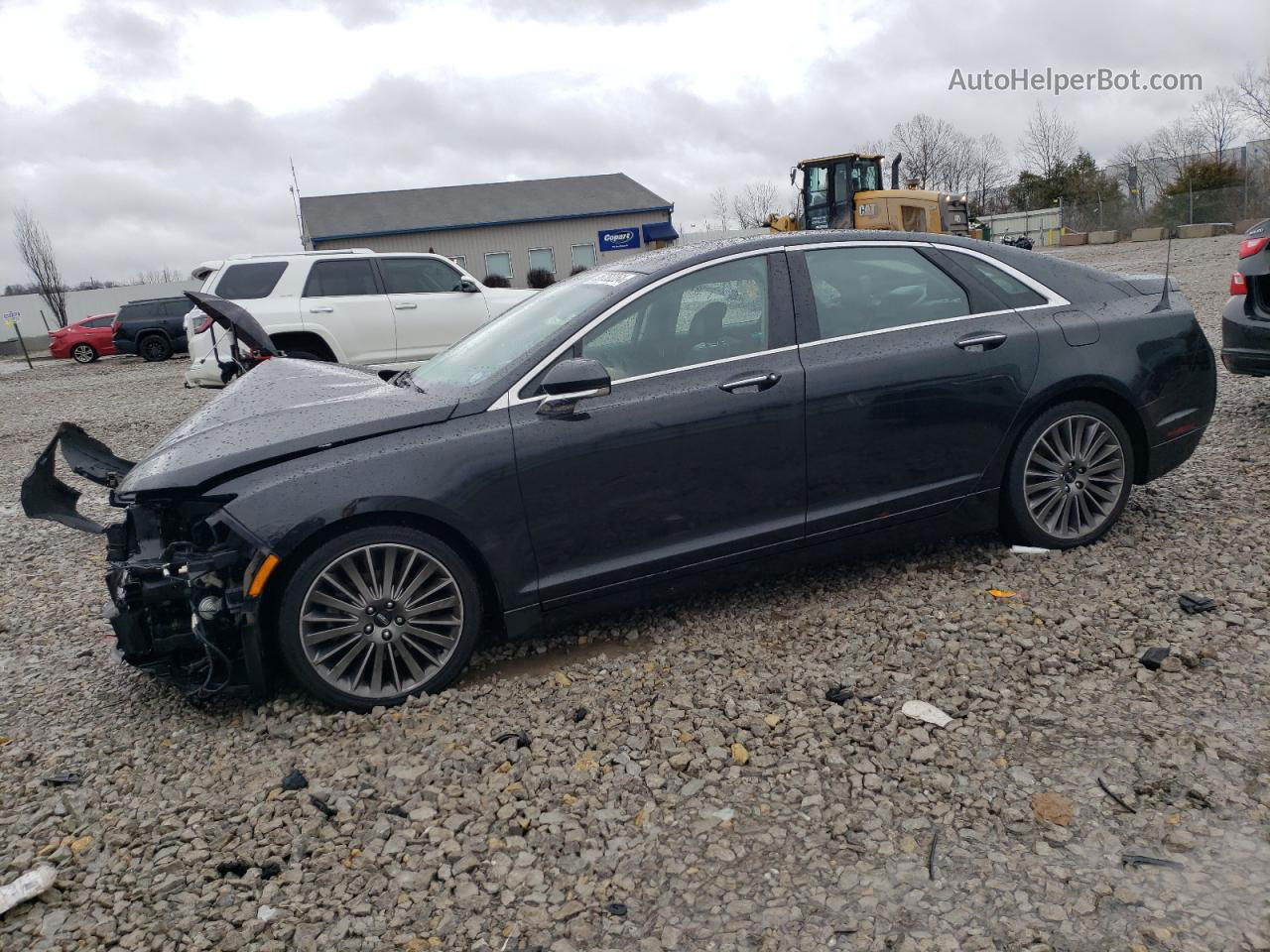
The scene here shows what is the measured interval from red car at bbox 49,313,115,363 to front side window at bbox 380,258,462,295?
2127cm

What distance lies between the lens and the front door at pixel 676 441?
3809mm

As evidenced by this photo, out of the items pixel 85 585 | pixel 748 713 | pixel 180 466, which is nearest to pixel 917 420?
pixel 748 713

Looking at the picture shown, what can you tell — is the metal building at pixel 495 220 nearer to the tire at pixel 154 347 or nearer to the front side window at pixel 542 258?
the front side window at pixel 542 258

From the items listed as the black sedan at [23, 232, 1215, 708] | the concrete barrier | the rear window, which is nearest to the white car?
the black sedan at [23, 232, 1215, 708]

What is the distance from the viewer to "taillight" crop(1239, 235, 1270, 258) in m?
6.44

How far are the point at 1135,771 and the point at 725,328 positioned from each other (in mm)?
2296

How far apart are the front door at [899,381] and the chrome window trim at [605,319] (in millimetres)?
264

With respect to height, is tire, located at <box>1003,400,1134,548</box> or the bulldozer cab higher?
the bulldozer cab

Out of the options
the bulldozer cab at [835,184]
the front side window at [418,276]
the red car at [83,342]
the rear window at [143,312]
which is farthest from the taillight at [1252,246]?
the red car at [83,342]

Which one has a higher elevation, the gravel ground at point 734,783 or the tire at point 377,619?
the tire at point 377,619

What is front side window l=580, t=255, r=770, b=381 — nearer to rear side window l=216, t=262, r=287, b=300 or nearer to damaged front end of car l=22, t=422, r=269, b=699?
damaged front end of car l=22, t=422, r=269, b=699

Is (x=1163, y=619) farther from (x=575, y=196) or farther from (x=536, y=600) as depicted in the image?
(x=575, y=196)

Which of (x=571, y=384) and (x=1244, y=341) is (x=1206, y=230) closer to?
(x=1244, y=341)

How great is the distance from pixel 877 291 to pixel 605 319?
133cm
